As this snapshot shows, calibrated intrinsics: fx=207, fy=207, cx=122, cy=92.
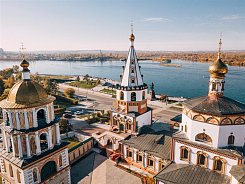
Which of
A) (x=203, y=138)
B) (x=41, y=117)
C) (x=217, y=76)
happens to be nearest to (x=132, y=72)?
(x=217, y=76)

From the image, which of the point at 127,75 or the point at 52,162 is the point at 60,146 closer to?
the point at 52,162

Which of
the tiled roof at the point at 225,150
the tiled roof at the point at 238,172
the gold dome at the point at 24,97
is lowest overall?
the tiled roof at the point at 238,172

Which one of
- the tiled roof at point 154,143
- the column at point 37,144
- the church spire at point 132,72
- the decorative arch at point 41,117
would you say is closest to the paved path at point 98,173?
the tiled roof at point 154,143

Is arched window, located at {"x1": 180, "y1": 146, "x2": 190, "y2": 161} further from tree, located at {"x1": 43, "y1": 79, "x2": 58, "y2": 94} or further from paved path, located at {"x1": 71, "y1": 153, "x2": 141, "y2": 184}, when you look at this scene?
tree, located at {"x1": 43, "y1": 79, "x2": 58, "y2": 94}

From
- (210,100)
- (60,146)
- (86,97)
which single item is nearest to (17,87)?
(60,146)

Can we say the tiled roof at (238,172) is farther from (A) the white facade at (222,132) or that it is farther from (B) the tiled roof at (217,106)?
(B) the tiled roof at (217,106)

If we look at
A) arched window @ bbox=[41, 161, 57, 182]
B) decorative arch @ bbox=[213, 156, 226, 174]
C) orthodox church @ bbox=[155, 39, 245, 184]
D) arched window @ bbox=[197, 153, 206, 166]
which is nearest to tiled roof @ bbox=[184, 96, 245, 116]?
orthodox church @ bbox=[155, 39, 245, 184]

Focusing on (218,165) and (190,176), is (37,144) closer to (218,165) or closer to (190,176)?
(190,176)
